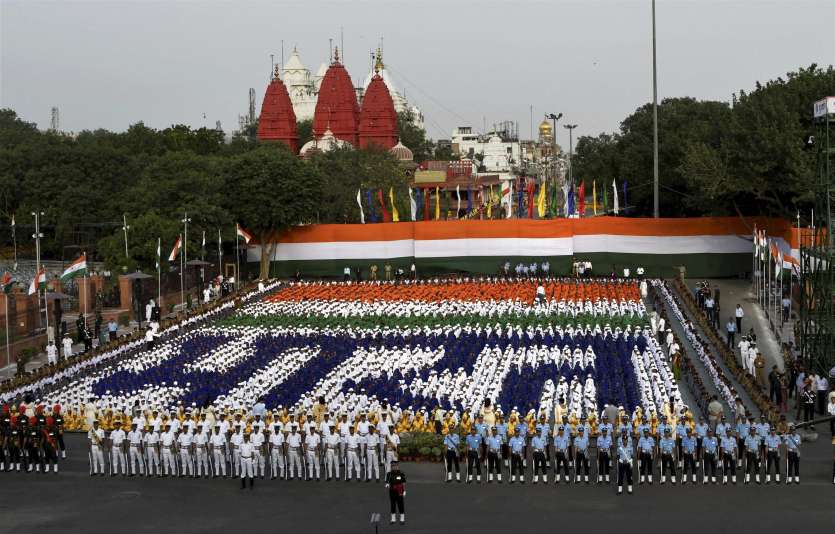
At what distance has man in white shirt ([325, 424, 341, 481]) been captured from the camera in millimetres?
19453

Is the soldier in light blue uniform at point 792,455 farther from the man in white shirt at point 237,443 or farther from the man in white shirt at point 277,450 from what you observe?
the man in white shirt at point 237,443

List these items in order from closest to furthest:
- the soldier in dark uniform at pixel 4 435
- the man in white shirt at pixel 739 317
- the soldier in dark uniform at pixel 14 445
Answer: the soldier in dark uniform at pixel 14 445
the soldier in dark uniform at pixel 4 435
the man in white shirt at pixel 739 317

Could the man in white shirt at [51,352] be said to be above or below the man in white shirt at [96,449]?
above

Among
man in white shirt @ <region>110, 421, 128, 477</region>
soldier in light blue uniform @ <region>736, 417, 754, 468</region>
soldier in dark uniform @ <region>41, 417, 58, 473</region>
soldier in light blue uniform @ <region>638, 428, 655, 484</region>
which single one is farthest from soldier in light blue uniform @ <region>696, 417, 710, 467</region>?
soldier in dark uniform @ <region>41, 417, 58, 473</region>

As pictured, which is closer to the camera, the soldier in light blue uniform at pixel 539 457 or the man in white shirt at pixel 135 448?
the soldier in light blue uniform at pixel 539 457

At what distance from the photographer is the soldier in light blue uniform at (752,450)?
18.9 metres

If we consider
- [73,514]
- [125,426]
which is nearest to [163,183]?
[125,426]

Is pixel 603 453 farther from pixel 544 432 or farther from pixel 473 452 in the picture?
pixel 473 452

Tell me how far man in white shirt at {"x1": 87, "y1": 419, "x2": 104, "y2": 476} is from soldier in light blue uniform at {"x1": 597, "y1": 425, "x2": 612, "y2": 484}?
28.1 ft

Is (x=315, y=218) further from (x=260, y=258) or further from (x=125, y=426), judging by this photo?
(x=125, y=426)

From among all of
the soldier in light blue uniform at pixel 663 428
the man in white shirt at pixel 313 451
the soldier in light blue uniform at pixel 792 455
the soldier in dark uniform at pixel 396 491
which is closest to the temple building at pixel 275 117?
the man in white shirt at pixel 313 451

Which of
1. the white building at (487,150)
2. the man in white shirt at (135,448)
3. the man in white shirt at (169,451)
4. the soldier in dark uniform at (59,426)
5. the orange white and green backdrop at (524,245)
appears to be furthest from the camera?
the white building at (487,150)

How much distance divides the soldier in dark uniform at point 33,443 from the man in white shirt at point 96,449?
106 cm

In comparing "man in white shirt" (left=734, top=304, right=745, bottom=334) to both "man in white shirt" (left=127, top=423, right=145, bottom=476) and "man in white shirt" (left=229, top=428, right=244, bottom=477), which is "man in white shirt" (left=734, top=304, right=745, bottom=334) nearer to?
"man in white shirt" (left=229, top=428, right=244, bottom=477)
